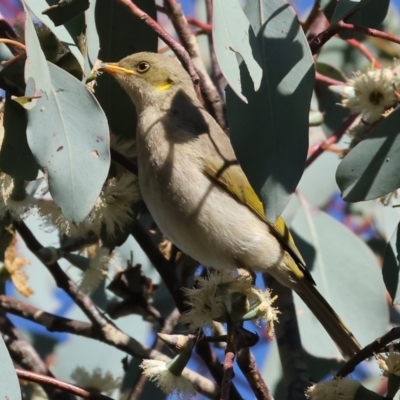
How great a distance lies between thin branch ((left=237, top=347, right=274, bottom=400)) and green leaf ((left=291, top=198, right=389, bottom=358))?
892 millimetres

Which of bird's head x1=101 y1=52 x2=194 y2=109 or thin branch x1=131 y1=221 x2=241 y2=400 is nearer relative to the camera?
thin branch x1=131 y1=221 x2=241 y2=400

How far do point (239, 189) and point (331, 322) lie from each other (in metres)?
0.70

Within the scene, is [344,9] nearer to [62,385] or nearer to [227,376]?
[227,376]

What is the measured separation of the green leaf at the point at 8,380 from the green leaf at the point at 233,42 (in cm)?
95

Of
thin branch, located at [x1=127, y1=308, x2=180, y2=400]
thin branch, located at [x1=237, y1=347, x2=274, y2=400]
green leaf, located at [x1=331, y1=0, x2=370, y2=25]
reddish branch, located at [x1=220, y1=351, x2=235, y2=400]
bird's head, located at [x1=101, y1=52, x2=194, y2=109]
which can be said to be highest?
green leaf, located at [x1=331, y1=0, x2=370, y2=25]

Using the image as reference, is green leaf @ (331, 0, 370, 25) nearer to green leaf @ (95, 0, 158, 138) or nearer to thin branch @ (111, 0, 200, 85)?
thin branch @ (111, 0, 200, 85)

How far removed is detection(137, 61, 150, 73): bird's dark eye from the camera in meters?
3.44

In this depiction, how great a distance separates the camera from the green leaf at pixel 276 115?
2369mm

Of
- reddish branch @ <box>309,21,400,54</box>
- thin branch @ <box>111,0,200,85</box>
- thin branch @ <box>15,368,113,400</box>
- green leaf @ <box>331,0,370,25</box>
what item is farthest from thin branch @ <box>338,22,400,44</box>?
thin branch @ <box>15,368,113,400</box>

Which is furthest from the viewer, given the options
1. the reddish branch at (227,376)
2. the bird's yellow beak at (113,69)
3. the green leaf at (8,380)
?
the bird's yellow beak at (113,69)

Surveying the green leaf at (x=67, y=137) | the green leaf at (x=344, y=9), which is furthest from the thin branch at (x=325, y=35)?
the green leaf at (x=67, y=137)

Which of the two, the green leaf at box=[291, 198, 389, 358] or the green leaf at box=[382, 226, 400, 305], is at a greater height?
the green leaf at box=[382, 226, 400, 305]

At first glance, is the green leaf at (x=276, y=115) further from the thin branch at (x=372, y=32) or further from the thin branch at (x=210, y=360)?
the thin branch at (x=210, y=360)

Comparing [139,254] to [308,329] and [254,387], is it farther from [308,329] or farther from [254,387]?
[254,387]
